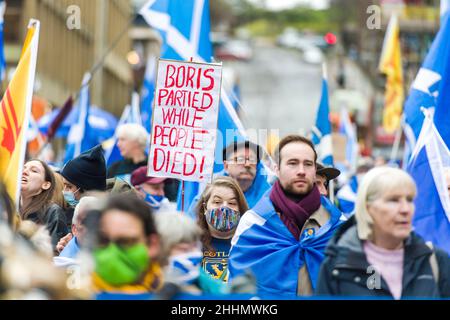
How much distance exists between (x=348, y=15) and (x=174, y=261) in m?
90.8

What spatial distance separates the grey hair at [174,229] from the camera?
225 inches

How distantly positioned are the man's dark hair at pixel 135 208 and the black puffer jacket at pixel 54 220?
2941mm

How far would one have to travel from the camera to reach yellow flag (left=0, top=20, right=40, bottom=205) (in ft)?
21.8

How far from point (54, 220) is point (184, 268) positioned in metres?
2.81

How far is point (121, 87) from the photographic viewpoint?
2458 inches

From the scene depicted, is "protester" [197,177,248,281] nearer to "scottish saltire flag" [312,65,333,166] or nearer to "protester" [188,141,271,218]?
"protester" [188,141,271,218]

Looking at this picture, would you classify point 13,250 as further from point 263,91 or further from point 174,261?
point 263,91

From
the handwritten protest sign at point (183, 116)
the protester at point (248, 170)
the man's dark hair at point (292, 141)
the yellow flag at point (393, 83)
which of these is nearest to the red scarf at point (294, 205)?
the man's dark hair at point (292, 141)

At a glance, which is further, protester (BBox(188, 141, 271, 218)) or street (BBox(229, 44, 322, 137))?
street (BBox(229, 44, 322, 137))

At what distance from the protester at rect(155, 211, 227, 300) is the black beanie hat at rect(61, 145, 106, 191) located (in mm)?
3015

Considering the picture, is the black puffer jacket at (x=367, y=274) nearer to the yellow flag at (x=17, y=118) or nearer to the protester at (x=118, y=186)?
the yellow flag at (x=17, y=118)

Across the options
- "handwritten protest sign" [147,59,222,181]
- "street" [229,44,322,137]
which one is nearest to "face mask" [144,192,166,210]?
"handwritten protest sign" [147,59,222,181]

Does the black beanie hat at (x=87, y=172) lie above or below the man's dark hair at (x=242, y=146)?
below
